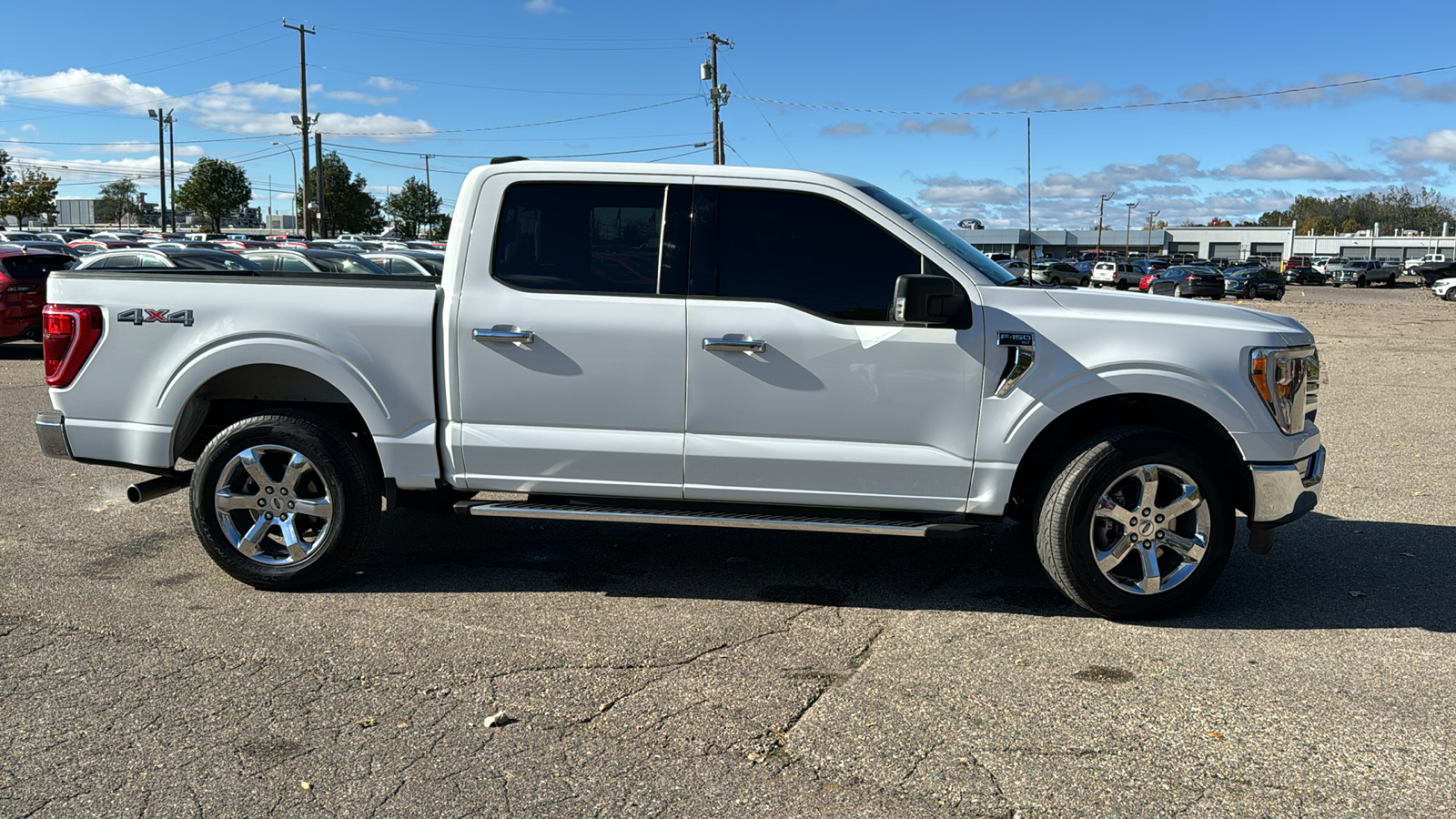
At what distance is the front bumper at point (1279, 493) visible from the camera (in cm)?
467

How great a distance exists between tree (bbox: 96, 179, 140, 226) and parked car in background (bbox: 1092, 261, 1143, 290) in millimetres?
138067

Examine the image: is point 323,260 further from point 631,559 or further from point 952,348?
point 952,348

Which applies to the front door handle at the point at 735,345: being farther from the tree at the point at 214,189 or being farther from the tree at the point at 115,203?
the tree at the point at 115,203

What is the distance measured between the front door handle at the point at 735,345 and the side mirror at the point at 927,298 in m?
0.62

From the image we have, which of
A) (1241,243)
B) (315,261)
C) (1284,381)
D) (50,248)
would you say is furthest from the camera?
(1241,243)

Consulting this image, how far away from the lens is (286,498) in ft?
16.6

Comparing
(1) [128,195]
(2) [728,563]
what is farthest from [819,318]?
(1) [128,195]

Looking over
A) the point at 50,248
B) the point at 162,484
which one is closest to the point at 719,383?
the point at 162,484

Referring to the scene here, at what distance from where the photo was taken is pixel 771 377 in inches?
186

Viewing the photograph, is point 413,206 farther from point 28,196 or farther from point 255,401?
point 255,401

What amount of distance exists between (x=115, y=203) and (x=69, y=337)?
174 metres

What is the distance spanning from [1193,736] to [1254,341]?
183 centimetres

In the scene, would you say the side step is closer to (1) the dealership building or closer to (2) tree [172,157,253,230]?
(2) tree [172,157,253,230]

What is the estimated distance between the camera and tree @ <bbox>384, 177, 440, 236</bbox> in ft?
339
